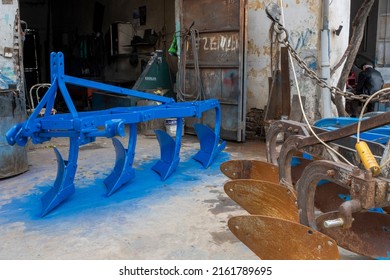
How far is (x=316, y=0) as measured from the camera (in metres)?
5.96

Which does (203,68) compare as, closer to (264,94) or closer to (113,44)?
(264,94)

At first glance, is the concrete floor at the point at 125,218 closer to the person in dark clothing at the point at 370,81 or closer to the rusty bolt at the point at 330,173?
the rusty bolt at the point at 330,173

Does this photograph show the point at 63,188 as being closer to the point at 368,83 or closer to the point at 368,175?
the point at 368,175

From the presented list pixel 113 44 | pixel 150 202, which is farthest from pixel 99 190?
pixel 113 44

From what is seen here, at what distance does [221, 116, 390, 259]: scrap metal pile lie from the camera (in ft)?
6.57

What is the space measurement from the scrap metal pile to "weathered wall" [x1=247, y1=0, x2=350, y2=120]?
2.82m

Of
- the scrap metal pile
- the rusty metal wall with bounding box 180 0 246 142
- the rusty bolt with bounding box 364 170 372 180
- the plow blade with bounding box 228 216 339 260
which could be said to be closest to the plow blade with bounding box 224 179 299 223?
the scrap metal pile

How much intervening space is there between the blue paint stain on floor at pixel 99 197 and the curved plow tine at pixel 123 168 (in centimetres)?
7

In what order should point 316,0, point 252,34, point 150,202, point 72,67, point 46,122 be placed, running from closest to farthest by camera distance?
point 46,122
point 150,202
point 316,0
point 252,34
point 72,67

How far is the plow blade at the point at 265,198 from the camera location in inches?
112

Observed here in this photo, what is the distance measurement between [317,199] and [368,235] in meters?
0.56

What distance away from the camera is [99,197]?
397 cm

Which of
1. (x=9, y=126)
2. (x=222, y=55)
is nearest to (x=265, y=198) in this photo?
(x=9, y=126)

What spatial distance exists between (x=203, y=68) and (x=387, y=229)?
15.7 feet
